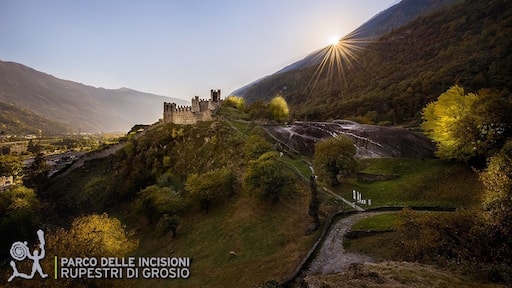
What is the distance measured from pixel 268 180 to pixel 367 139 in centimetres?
2320

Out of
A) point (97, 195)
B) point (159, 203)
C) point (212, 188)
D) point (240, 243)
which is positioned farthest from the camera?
point (97, 195)

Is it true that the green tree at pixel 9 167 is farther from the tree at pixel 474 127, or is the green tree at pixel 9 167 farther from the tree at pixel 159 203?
the tree at pixel 474 127

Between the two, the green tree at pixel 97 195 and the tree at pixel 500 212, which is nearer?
the tree at pixel 500 212

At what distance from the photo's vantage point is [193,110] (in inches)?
3255

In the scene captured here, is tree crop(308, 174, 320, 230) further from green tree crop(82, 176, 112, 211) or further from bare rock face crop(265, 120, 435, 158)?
green tree crop(82, 176, 112, 211)

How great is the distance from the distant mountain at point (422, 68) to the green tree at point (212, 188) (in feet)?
186

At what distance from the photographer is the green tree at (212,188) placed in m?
46.2

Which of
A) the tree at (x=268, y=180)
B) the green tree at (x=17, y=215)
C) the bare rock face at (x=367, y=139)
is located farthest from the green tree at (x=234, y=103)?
the tree at (x=268, y=180)

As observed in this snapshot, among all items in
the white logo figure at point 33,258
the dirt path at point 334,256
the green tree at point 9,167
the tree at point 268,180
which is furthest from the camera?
the green tree at point 9,167

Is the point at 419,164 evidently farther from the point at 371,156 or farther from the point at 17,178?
the point at 17,178

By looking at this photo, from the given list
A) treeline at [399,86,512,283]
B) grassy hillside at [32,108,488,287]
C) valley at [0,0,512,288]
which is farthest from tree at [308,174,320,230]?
treeline at [399,86,512,283]

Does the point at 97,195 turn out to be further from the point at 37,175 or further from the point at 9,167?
the point at 9,167

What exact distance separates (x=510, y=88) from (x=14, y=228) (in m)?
119

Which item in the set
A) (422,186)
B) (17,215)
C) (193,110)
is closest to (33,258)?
(422,186)
